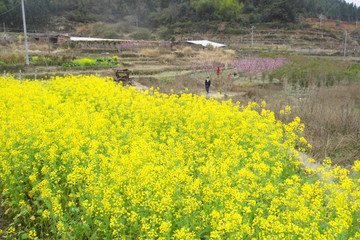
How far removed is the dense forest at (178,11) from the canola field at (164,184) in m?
70.9

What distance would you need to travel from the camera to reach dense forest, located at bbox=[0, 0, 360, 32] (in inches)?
3068

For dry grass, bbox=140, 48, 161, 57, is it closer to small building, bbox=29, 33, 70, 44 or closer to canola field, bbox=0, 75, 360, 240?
small building, bbox=29, 33, 70, 44

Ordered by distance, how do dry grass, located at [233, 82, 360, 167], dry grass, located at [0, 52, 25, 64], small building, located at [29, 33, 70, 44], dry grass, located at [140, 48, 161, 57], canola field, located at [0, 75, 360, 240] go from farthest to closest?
1. small building, located at [29, 33, 70, 44]
2. dry grass, located at [140, 48, 161, 57]
3. dry grass, located at [0, 52, 25, 64]
4. dry grass, located at [233, 82, 360, 167]
5. canola field, located at [0, 75, 360, 240]

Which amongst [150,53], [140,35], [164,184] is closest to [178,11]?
[140,35]

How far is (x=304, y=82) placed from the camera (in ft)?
60.8

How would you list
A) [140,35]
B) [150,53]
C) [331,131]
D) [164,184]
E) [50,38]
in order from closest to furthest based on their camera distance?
[164,184], [331,131], [150,53], [50,38], [140,35]

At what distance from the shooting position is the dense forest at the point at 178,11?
77.9 meters

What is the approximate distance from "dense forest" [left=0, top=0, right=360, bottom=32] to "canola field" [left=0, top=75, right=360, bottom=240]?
70855mm

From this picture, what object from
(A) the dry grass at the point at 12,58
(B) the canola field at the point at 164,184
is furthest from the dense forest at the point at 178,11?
(B) the canola field at the point at 164,184

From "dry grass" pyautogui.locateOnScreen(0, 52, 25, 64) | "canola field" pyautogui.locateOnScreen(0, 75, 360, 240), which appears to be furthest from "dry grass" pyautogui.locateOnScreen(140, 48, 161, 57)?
"canola field" pyautogui.locateOnScreen(0, 75, 360, 240)

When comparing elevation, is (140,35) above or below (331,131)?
above

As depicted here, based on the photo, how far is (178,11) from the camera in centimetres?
9106

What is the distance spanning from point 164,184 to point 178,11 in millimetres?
92427

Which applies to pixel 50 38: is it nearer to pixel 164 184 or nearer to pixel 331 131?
pixel 331 131
